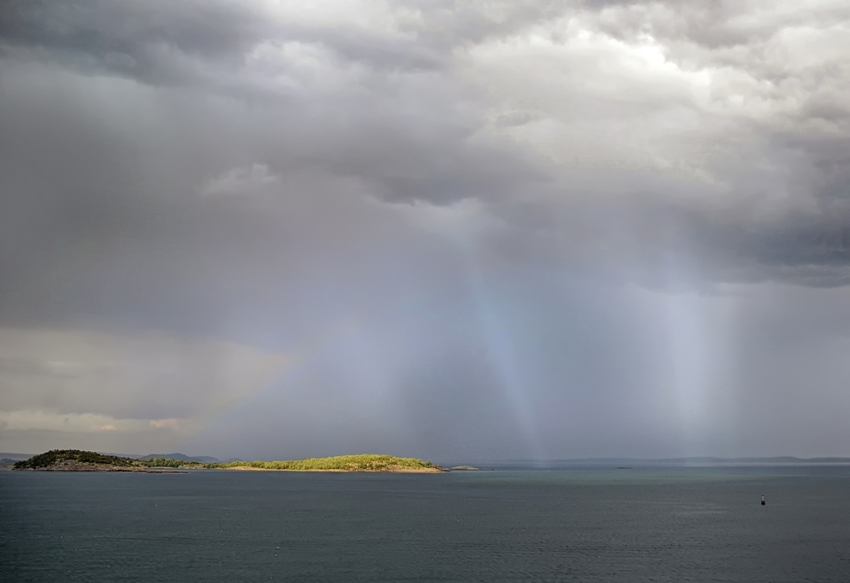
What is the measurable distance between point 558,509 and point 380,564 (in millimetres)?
71778

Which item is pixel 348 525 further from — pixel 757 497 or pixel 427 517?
pixel 757 497

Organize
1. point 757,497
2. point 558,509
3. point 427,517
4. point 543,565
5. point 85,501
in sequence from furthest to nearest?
point 757,497 → point 85,501 → point 558,509 → point 427,517 → point 543,565

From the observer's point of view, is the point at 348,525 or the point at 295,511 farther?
the point at 295,511

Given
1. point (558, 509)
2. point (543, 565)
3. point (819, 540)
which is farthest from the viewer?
point (558, 509)

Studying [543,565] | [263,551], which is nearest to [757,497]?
[543,565]

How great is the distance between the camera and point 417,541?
87.2m

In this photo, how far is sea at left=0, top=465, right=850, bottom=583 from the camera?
66562mm

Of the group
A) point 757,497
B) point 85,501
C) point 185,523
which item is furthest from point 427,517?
point 757,497

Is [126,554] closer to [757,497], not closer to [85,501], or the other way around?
[85,501]

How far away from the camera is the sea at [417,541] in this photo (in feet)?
218

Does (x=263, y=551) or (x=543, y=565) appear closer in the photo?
(x=543, y=565)

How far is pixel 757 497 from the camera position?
17400 centimetres

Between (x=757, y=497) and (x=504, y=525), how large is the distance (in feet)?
322

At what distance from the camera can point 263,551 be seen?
78.6 metres
